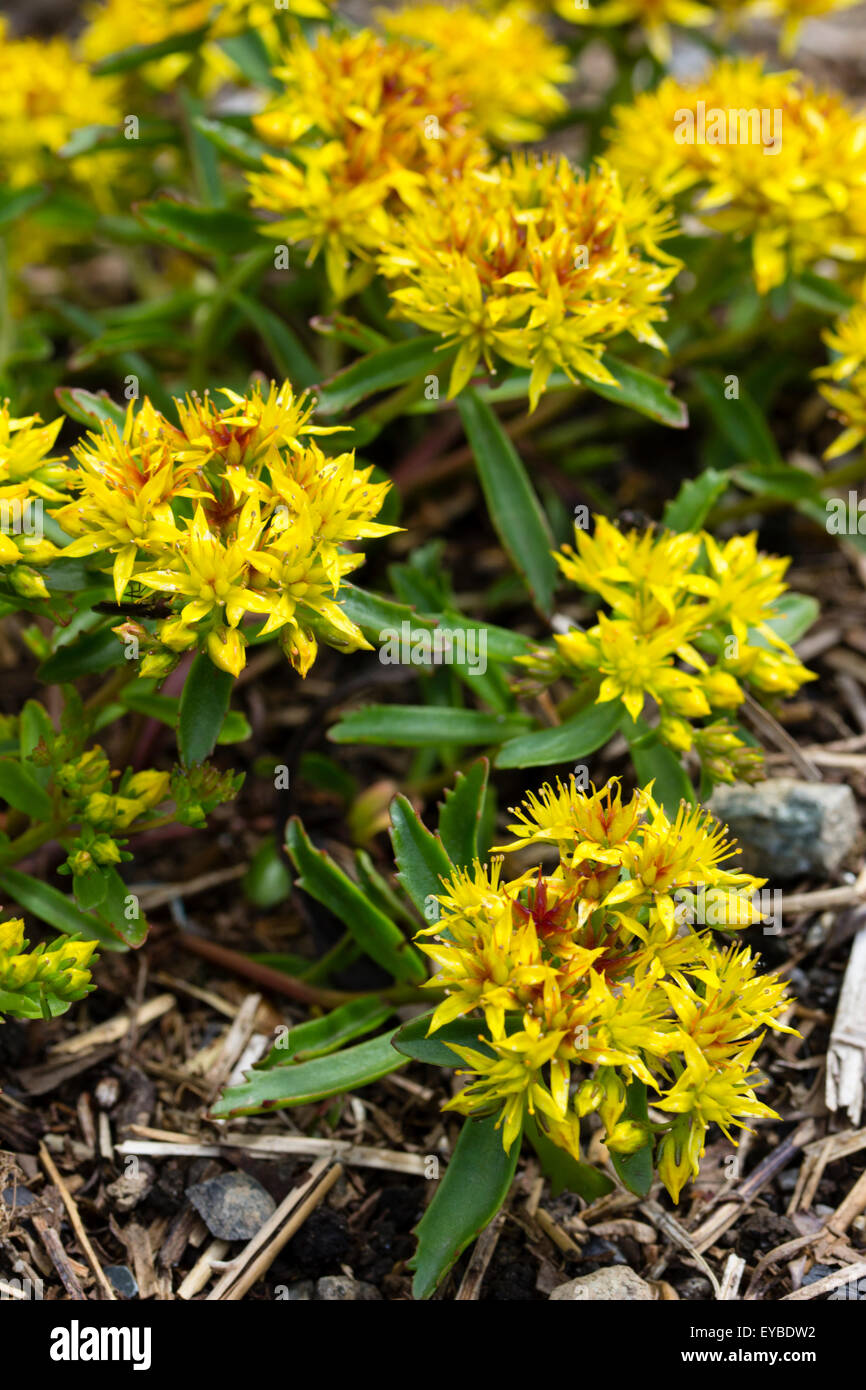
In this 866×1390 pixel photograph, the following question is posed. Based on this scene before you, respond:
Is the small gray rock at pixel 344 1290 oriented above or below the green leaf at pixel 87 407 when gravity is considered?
below

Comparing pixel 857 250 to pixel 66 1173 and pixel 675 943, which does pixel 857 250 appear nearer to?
pixel 675 943

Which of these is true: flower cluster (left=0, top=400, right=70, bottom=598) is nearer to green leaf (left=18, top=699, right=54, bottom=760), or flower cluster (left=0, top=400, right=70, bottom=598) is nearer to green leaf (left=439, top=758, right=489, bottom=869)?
green leaf (left=18, top=699, right=54, bottom=760)

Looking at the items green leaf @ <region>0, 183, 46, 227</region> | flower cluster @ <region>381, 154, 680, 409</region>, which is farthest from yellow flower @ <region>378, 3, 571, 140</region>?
green leaf @ <region>0, 183, 46, 227</region>

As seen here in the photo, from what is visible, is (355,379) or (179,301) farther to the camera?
(179,301)

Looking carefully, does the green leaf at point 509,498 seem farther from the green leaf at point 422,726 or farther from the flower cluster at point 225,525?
the flower cluster at point 225,525

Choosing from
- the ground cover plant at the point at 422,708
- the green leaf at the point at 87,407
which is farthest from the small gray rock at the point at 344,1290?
the green leaf at the point at 87,407
